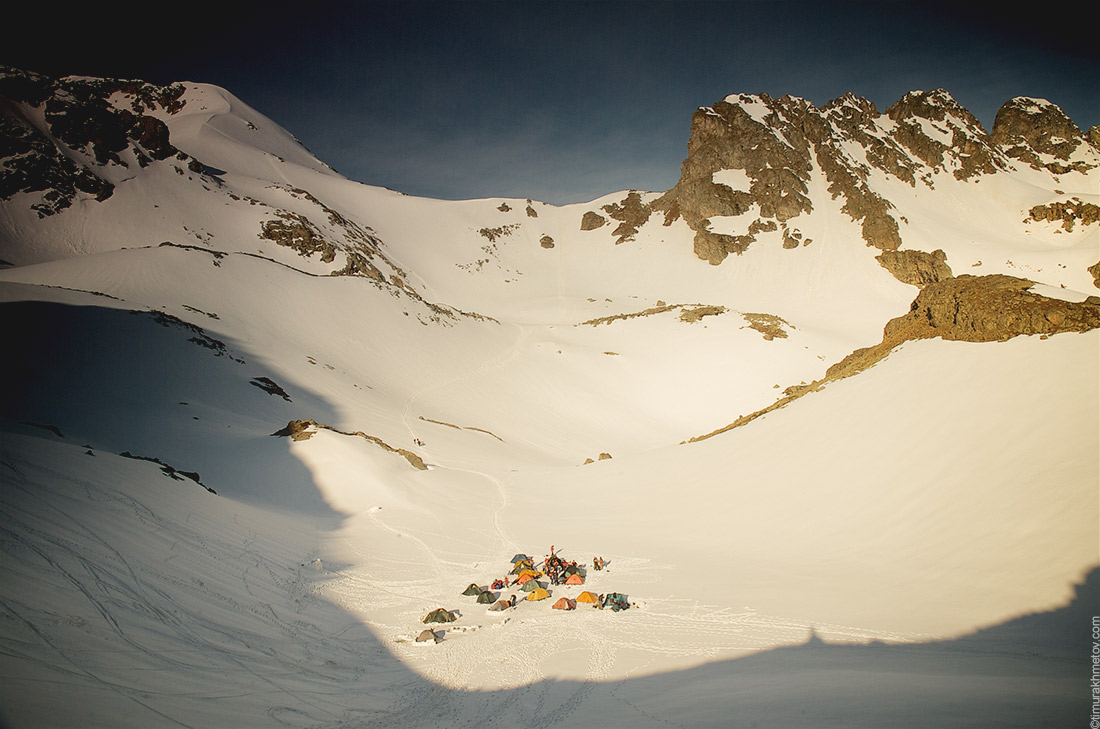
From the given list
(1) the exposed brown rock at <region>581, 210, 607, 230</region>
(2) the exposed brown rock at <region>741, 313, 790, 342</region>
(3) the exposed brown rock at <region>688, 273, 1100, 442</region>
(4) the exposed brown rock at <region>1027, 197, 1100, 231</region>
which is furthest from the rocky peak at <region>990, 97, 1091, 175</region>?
(3) the exposed brown rock at <region>688, 273, 1100, 442</region>

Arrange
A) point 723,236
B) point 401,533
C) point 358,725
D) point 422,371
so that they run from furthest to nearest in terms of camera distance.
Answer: point 723,236, point 422,371, point 401,533, point 358,725

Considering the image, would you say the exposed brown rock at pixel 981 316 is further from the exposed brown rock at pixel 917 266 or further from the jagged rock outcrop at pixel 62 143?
the jagged rock outcrop at pixel 62 143

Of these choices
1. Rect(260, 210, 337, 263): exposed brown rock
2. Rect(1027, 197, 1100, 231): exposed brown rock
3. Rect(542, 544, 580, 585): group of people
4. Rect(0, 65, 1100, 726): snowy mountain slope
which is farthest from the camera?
Rect(1027, 197, 1100, 231): exposed brown rock

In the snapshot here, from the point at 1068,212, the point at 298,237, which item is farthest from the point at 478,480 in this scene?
the point at 1068,212

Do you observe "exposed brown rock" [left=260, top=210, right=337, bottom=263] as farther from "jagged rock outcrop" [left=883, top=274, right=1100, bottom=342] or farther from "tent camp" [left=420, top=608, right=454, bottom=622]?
"jagged rock outcrop" [left=883, top=274, right=1100, bottom=342]

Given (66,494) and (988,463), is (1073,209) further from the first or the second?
(66,494)

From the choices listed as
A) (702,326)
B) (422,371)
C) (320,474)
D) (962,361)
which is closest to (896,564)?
(962,361)
